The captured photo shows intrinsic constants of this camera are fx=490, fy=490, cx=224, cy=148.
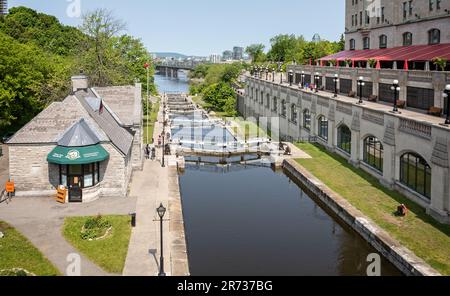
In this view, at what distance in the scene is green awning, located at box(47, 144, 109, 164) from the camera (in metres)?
27.3

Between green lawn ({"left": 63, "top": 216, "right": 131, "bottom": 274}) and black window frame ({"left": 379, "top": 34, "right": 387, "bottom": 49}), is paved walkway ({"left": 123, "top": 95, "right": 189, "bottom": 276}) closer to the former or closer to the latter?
green lawn ({"left": 63, "top": 216, "right": 131, "bottom": 274})

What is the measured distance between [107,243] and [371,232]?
12685 mm

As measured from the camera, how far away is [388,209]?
2775 cm

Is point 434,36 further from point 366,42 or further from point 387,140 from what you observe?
point 387,140

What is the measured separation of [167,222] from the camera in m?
25.5

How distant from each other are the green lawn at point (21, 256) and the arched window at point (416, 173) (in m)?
20.7

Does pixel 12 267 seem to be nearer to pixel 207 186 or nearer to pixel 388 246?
pixel 388 246

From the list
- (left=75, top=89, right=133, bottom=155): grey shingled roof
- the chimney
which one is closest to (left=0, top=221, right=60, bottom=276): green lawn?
(left=75, top=89, right=133, bottom=155): grey shingled roof

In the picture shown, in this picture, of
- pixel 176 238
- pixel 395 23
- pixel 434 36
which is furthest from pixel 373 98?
pixel 176 238

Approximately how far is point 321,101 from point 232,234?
85.6 feet

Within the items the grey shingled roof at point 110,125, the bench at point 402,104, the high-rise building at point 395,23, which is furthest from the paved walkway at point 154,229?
the high-rise building at point 395,23

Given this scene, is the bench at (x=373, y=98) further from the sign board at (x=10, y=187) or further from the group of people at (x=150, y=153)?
the sign board at (x=10, y=187)
